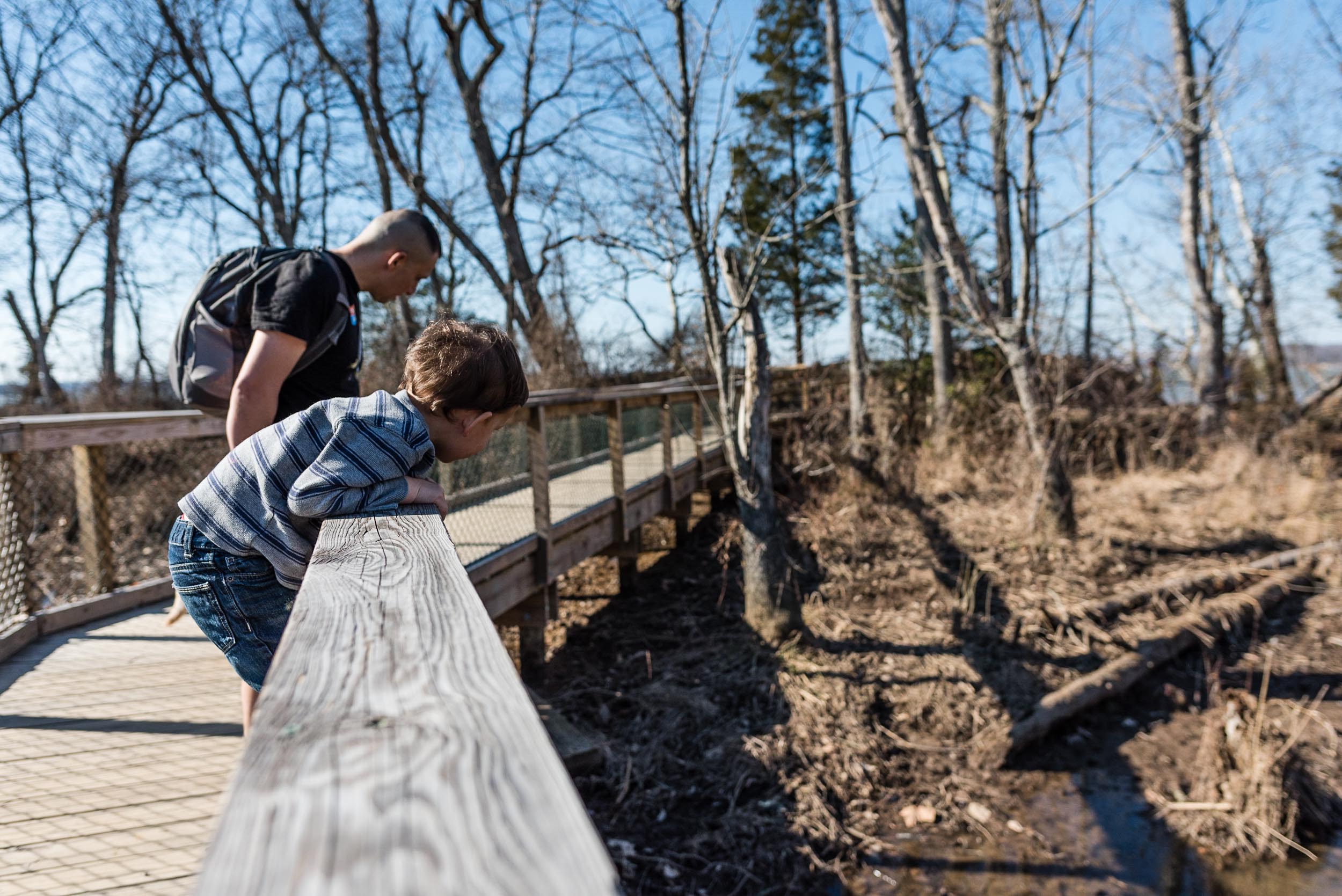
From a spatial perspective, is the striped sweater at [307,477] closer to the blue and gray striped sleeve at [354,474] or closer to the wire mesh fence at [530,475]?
the blue and gray striped sleeve at [354,474]

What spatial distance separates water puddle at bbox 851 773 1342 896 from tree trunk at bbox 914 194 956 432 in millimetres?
7959

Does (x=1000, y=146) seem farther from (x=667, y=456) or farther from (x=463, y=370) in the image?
(x=463, y=370)

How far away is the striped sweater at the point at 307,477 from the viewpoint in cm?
165

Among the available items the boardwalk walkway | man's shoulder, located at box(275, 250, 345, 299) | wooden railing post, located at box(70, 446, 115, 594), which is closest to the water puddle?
the boardwalk walkway

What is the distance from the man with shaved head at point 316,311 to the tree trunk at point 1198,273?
1411 centimetres

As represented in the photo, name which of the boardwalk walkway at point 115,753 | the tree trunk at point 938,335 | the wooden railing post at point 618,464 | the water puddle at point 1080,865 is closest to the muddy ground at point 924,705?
the water puddle at point 1080,865

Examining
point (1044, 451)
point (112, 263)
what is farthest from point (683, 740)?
point (112, 263)

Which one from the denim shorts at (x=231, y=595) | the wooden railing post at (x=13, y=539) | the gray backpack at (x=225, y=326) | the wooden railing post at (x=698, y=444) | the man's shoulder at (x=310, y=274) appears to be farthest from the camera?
the wooden railing post at (x=698, y=444)

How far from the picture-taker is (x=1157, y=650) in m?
6.75

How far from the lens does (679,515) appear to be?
10328 millimetres

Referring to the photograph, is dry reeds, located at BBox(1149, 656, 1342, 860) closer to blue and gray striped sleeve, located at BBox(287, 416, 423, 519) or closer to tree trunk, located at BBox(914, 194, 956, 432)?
blue and gray striped sleeve, located at BBox(287, 416, 423, 519)

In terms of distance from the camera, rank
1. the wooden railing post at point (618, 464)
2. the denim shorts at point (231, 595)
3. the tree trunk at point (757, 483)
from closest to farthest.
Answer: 1. the denim shorts at point (231, 595)
2. the tree trunk at point (757, 483)
3. the wooden railing post at point (618, 464)

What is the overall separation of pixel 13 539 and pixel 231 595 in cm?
347

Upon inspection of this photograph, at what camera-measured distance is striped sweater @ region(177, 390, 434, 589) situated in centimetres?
165
